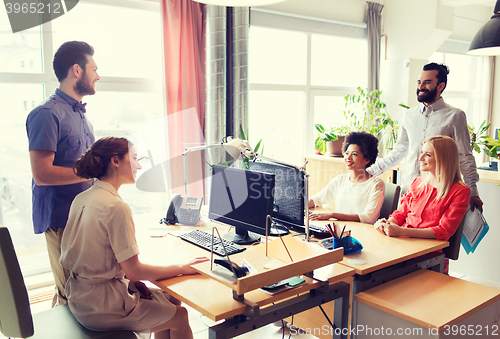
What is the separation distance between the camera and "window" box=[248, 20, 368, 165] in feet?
14.5

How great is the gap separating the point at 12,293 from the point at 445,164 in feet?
6.78

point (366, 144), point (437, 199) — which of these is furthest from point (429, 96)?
point (437, 199)

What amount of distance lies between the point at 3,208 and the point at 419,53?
185 inches

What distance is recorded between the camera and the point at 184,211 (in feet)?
7.81

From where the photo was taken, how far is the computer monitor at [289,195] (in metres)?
1.98

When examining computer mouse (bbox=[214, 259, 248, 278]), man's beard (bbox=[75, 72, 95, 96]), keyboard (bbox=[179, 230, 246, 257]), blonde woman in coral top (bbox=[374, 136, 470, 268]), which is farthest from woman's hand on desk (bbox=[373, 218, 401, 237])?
man's beard (bbox=[75, 72, 95, 96])

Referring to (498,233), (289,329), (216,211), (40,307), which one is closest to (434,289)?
(289,329)

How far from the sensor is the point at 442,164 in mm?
2156

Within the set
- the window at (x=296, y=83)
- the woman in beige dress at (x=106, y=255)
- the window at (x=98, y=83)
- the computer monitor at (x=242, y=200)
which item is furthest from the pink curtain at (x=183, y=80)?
the woman in beige dress at (x=106, y=255)

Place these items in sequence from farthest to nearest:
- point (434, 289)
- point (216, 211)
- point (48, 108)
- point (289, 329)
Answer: point (289, 329) → point (216, 211) → point (48, 108) → point (434, 289)

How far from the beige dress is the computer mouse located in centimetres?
32

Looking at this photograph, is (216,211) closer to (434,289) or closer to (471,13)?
(434,289)

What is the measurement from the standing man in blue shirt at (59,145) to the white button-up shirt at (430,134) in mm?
2066

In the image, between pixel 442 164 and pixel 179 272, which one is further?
pixel 442 164
